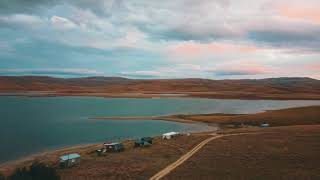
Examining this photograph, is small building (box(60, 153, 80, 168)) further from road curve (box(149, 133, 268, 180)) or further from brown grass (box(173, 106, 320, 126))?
brown grass (box(173, 106, 320, 126))

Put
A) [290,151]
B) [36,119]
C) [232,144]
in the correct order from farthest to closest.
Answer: [36,119]
[232,144]
[290,151]

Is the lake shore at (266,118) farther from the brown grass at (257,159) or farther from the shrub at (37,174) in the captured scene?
the shrub at (37,174)

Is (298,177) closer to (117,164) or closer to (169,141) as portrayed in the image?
(117,164)

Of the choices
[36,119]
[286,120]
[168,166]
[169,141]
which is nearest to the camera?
[168,166]

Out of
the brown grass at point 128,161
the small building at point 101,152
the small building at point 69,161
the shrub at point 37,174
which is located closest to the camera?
the shrub at point 37,174

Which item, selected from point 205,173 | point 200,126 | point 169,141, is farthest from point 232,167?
point 200,126

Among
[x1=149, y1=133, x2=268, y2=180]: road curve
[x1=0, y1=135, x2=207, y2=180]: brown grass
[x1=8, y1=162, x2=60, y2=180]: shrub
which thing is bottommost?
[x1=0, y1=135, x2=207, y2=180]: brown grass

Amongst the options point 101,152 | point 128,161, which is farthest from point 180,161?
point 101,152

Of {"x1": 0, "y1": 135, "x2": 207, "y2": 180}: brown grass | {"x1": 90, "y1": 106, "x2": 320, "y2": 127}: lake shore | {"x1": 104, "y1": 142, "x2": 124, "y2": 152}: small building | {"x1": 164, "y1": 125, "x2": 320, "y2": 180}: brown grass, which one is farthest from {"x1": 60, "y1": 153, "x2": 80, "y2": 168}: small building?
{"x1": 90, "y1": 106, "x2": 320, "y2": 127}: lake shore

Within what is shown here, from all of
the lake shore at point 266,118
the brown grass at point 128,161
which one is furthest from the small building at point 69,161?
the lake shore at point 266,118

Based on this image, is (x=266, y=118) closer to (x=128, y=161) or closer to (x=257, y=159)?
(x=257, y=159)

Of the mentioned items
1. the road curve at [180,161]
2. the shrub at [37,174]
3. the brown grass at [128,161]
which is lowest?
the brown grass at [128,161]
